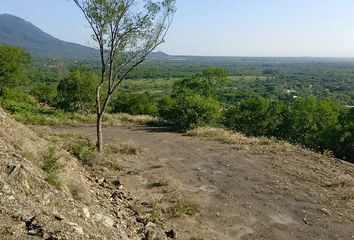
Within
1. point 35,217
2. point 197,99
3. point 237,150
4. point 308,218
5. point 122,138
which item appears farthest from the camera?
point 197,99

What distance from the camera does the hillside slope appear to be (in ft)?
20.3

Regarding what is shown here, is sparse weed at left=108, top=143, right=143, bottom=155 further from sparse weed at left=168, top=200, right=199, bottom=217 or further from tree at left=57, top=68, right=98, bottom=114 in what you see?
tree at left=57, top=68, right=98, bottom=114

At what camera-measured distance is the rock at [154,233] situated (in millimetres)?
8557

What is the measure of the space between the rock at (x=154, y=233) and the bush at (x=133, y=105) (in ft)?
131

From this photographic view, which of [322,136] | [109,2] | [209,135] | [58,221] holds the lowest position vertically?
[322,136]

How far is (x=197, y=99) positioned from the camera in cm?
2462

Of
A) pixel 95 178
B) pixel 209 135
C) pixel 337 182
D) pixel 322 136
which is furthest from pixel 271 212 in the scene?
pixel 322 136

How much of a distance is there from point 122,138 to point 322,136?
29.4 m

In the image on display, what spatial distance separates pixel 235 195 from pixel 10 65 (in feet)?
131

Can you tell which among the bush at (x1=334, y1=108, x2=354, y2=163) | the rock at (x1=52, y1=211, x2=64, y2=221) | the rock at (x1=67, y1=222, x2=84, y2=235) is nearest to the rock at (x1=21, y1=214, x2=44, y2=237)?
the rock at (x1=52, y1=211, x2=64, y2=221)

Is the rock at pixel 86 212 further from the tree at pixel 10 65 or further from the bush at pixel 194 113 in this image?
the tree at pixel 10 65

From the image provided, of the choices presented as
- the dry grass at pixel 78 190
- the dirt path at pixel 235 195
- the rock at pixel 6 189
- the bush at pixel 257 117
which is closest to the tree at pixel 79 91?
the bush at pixel 257 117

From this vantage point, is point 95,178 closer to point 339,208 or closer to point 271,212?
point 271,212

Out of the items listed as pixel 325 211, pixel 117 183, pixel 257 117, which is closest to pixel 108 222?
pixel 117 183
